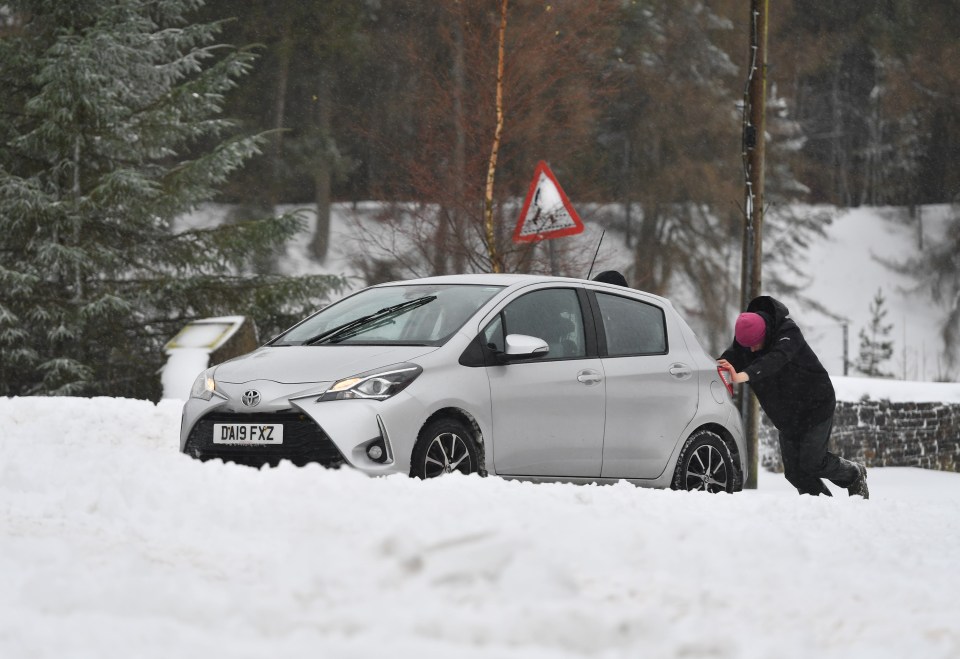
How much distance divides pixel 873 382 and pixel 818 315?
29459 mm

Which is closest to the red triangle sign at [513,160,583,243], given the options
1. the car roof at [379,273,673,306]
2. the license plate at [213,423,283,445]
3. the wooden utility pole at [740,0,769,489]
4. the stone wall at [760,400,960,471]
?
the wooden utility pole at [740,0,769,489]

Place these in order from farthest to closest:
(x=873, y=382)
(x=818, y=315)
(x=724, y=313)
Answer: (x=818, y=315) → (x=724, y=313) → (x=873, y=382)

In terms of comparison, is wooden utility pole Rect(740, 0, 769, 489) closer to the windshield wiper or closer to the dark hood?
the dark hood

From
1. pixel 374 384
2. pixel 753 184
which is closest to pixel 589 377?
pixel 374 384

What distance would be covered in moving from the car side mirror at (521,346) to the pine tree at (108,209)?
34.4ft

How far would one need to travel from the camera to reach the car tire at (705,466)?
8.84m

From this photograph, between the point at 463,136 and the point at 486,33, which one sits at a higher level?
the point at 486,33

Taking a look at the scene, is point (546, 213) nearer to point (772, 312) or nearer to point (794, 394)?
point (772, 312)

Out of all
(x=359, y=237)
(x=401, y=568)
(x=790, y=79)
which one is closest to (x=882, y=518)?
(x=401, y=568)

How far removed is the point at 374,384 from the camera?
7.27 metres

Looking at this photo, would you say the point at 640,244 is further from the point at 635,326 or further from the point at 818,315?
the point at 635,326

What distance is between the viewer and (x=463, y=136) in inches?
758

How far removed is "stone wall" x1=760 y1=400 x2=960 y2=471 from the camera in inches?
628

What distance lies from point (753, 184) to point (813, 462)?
16.4ft
